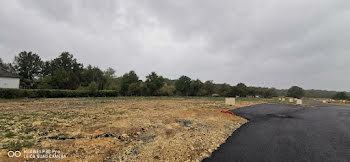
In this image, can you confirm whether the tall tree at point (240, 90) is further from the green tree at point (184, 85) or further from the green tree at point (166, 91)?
the green tree at point (166, 91)

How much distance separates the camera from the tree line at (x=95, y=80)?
44022 millimetres

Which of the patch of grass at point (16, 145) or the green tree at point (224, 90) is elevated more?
the green tree at point (224, 90)

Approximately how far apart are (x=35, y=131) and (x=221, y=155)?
22.5 ft

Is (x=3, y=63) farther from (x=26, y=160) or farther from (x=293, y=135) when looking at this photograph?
(x=293, y=135)

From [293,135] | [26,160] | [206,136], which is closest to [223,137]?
[206,136]

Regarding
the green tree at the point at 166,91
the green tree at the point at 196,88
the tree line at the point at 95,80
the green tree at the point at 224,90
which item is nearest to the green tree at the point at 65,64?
the tree line at the point at 95,80

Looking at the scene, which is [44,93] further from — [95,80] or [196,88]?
[196,88]

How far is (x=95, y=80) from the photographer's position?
5253 centimetres

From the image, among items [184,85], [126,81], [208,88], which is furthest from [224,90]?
[126,81]

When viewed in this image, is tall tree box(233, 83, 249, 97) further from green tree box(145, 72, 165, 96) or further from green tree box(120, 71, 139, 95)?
green tree box(120, 71, 139, 95)

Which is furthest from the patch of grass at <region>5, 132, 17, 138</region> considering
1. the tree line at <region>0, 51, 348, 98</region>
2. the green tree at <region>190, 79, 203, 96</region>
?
the green tree at <region>190, 79, 203, 96</region>

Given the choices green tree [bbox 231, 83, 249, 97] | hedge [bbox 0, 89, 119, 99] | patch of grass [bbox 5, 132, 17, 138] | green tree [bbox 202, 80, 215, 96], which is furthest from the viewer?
green tree [bbox 231, 83, 249, 97]

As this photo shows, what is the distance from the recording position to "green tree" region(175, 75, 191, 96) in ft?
172

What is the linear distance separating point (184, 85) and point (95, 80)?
106ft
